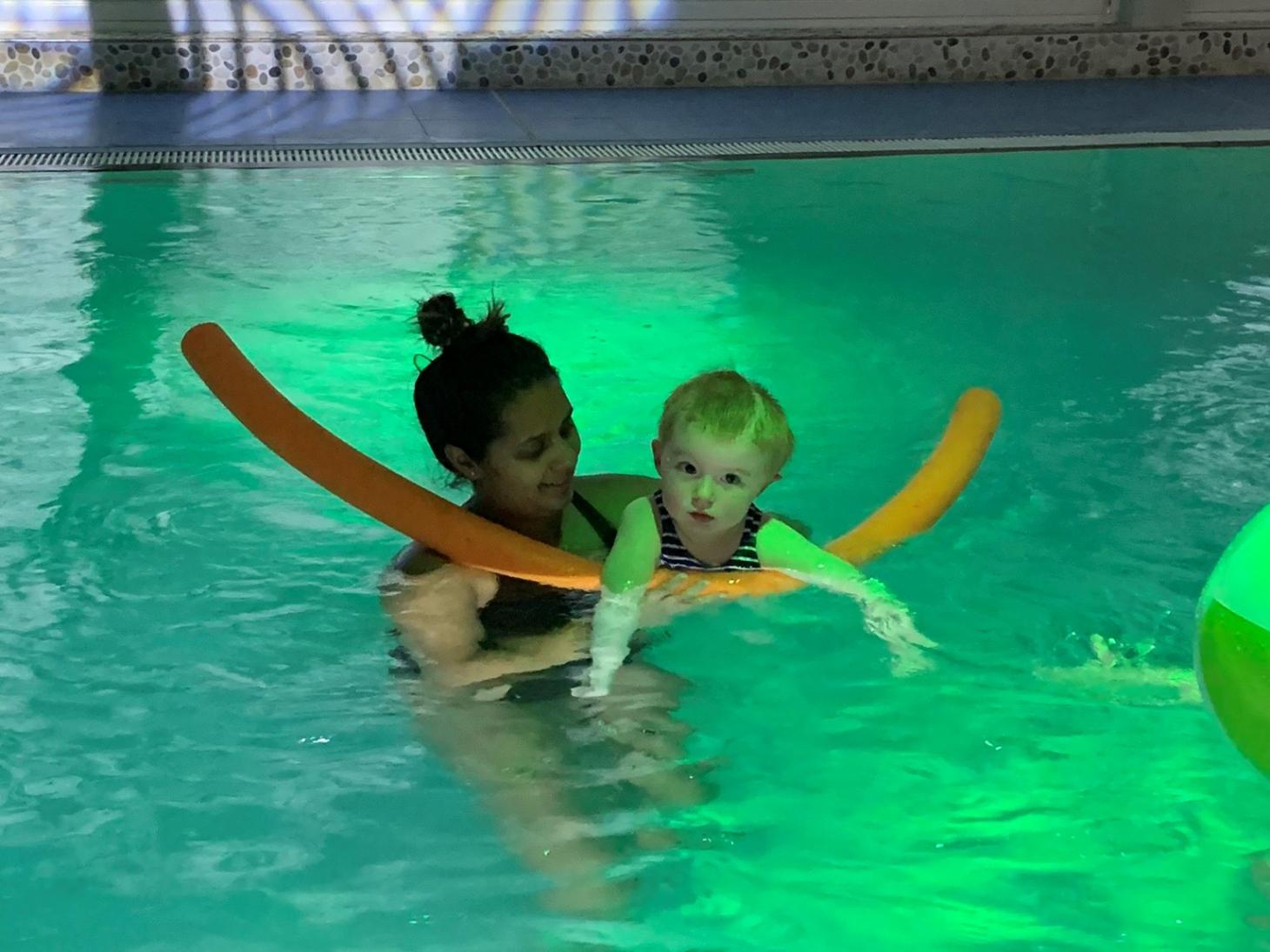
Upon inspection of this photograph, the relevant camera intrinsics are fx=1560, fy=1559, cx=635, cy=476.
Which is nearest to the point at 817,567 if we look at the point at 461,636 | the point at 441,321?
the point at 461,636

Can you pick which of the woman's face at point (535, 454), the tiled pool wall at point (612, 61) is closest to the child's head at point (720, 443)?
the woman's face at point (535, 454)

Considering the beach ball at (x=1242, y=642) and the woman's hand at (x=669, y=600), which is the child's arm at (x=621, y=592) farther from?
the beach ball at (x=1242, y=642)

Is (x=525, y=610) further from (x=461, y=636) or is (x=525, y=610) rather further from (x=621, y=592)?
(x=621, y=592)

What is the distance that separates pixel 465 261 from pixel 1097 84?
5480mm

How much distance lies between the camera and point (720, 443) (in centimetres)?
261

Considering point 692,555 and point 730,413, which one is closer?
point 730,413

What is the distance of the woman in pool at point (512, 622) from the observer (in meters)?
2.74

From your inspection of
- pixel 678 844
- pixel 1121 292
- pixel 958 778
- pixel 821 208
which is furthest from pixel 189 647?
pixel 821 208

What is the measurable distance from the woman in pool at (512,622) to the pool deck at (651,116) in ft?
17.0

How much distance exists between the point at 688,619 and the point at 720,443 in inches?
21.5

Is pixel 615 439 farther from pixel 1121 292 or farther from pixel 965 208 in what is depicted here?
pixel 965 208

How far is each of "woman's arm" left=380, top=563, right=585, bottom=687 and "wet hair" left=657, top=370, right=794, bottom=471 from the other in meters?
0.48

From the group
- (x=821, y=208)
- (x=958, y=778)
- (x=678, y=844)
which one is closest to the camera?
(x=678, y=844)

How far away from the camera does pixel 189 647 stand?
10.6 ft
